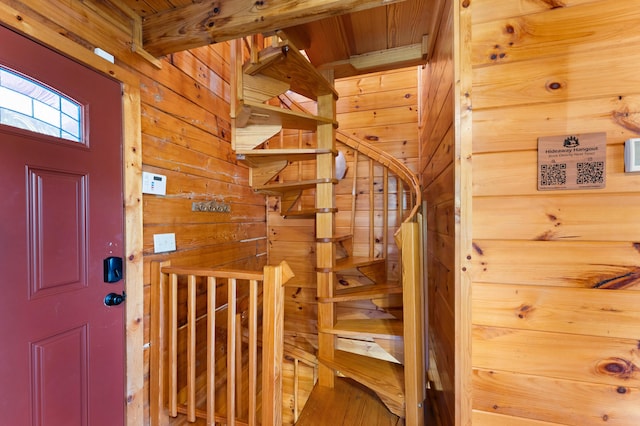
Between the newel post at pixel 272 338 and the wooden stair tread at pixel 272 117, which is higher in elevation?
the wooden stair tread at pixel 272 117

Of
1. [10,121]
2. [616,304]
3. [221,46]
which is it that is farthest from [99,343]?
[221,46]

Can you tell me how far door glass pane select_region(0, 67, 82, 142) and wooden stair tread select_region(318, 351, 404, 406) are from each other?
76.4 inches

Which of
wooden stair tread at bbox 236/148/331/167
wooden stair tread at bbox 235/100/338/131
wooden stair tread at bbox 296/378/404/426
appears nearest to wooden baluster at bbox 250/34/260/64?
wooden stair tread at bbox 235/100/338/131

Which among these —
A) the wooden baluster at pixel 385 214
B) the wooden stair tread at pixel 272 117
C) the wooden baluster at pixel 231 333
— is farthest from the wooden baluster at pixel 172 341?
the wooden baluster at pixel 385 214

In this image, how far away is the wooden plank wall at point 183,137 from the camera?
3.95 ft

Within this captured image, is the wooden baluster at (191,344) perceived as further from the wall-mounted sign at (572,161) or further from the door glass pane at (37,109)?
the wall-mounted sign at (572,161)

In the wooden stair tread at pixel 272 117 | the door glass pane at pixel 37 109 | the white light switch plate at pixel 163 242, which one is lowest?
the white light switch plate at pixel 163 242

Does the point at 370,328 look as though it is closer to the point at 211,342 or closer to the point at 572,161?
the point at 211,342

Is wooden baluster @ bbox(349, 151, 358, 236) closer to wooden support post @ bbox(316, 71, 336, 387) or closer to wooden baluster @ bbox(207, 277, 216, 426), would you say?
wooden support post @ bbox(316, 71, 336, 387)

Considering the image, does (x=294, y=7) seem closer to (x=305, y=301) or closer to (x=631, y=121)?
(x=631, y=121)

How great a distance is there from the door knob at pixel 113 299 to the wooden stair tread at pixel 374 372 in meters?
1.32

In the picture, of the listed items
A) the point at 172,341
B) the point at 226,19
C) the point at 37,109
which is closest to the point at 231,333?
the point at 172,341

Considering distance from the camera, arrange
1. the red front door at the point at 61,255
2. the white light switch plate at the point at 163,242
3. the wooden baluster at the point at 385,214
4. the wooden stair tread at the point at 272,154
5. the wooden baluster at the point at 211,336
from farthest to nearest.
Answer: the wooden baluster at the point at 385,214 < the wooden stair tread at the point at 272,154 < the white light switch plate at the point at 163,242 < the wooden baluster at the point at 211,336 < the red front door at the point at 61,255

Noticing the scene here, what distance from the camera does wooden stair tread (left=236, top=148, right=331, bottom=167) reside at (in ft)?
5.82
